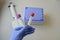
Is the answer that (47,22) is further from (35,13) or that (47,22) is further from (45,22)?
(35,13)

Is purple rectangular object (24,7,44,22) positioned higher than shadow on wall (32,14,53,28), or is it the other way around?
purple rectangular object (24,7,44,22)

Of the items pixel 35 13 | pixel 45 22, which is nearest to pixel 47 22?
pixel 45 22

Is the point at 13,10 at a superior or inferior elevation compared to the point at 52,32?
superior

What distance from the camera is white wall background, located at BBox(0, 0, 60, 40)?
3.73 ft

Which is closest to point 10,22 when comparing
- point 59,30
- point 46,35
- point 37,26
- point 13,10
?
point 13,10

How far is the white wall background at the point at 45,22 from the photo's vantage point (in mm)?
1136

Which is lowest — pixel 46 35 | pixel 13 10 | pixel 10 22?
pixel 46 35

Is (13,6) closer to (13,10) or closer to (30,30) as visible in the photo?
(13,10)

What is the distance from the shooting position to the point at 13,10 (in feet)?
3.63

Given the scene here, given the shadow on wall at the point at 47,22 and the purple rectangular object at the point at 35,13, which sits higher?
the purple rectangular object at the point at 35,13

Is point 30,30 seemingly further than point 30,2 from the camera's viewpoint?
No

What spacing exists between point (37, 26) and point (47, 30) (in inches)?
4.0

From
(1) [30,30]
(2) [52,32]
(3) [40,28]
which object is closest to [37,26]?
(3) [40,28]

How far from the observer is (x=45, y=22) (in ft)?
3.84
